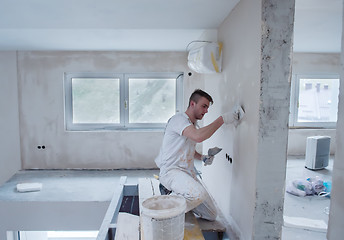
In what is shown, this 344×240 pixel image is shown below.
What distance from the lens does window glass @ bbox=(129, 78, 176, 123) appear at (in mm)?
4852

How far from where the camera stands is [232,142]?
231cm

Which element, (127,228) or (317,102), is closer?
(127,228)

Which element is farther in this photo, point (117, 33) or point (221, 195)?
point (117, 33)

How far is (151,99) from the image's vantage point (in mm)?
4879

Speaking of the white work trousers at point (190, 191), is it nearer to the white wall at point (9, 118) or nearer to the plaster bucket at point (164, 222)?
the plaster bucket at point (164, 222)

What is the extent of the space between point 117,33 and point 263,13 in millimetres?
2066

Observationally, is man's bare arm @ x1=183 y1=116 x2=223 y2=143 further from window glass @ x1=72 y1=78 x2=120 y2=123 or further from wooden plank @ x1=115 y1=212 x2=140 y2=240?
window glass @ x1=72 y1=78 x2=120 y2=123

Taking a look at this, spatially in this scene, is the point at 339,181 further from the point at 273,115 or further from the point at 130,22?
the point at 130,22

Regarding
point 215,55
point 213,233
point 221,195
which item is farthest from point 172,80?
point 213,233

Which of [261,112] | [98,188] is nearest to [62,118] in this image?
[98,188]

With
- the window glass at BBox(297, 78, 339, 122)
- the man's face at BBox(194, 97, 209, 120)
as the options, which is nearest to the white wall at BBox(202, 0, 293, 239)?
the man's face at BBox(194, 97, 209, 120)

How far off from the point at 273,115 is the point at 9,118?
468 cm

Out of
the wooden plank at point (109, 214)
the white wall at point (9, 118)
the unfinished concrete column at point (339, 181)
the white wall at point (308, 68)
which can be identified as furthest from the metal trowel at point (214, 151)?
the white wall at point (9, 118)

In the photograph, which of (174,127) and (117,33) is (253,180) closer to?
(174,127)
